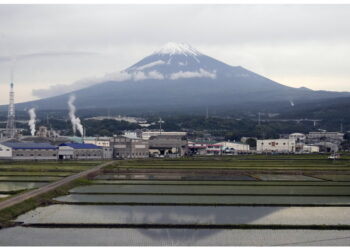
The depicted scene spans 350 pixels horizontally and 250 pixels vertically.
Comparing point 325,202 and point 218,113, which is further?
point 218,113

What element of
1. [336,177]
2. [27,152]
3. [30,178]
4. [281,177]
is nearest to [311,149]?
[27,152]

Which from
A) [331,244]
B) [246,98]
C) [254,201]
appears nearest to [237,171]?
[254,201]

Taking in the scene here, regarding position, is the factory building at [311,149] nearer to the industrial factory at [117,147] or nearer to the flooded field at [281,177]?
the industrial factory at [117,147]

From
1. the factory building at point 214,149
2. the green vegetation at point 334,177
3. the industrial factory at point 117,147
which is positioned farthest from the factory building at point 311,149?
the green vegetation at point 334,177

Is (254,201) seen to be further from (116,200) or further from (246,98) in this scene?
(246,98)

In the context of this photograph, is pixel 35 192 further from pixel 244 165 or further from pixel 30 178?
pixel 244 165

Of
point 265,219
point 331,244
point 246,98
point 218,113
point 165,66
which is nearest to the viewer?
point 331,244
